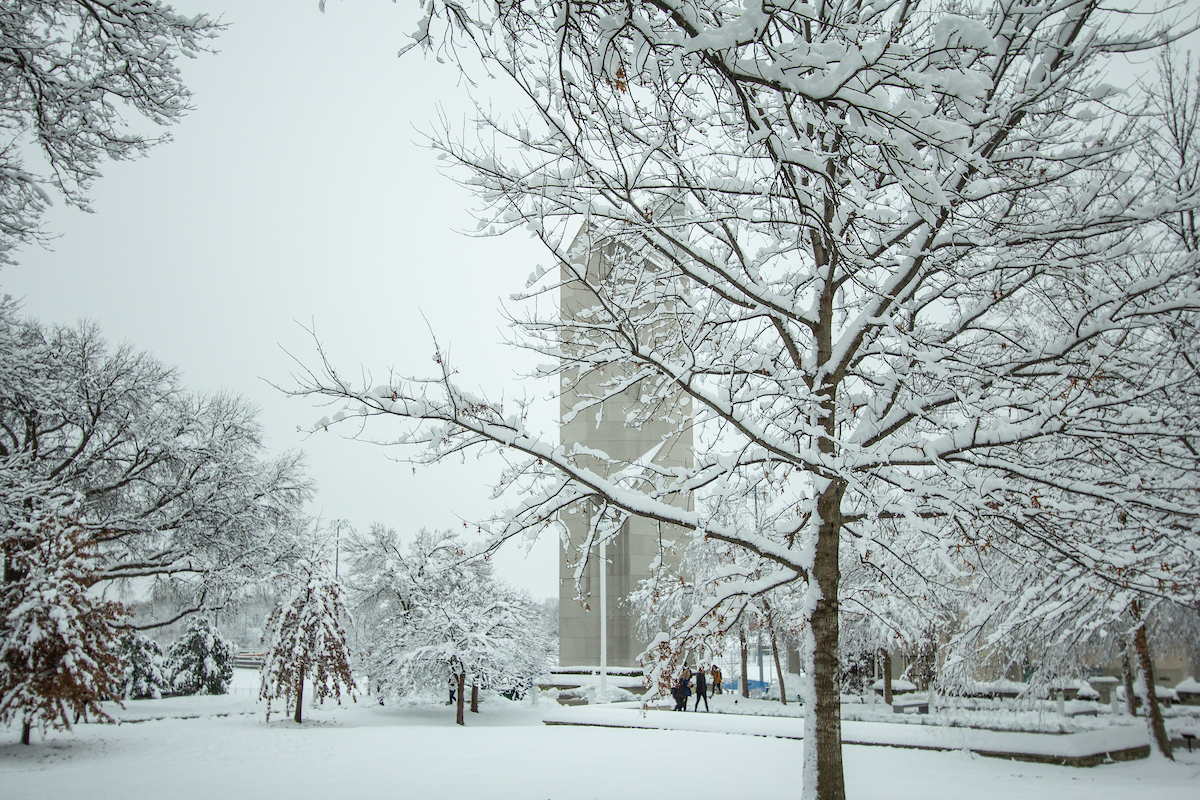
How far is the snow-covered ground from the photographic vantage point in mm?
8695

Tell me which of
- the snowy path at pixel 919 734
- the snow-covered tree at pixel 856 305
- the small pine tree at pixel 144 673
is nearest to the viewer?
the snow-covered tree at pixel 856 305

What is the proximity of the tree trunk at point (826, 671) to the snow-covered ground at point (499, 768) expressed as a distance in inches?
98.4

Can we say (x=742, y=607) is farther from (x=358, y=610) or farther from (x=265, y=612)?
(x=358, y=610)

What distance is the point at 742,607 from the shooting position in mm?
6438

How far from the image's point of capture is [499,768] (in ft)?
33.8

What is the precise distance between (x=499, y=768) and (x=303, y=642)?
1038cm

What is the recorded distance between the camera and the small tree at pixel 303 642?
18516 mm

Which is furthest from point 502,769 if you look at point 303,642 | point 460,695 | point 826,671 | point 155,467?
point 155,467

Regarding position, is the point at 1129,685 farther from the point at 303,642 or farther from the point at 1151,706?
the point at 303,642

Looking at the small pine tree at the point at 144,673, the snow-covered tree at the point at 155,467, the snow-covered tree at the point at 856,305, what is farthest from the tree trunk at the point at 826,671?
the small pine tree at the point at 144,673

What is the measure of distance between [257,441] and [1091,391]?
20.5 meters

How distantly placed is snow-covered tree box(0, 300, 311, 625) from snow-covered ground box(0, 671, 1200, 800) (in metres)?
4.49

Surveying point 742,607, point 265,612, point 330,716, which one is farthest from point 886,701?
point 742,607

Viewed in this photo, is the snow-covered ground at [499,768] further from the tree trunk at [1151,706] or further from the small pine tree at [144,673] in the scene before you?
the small pine tree at [144,673]
